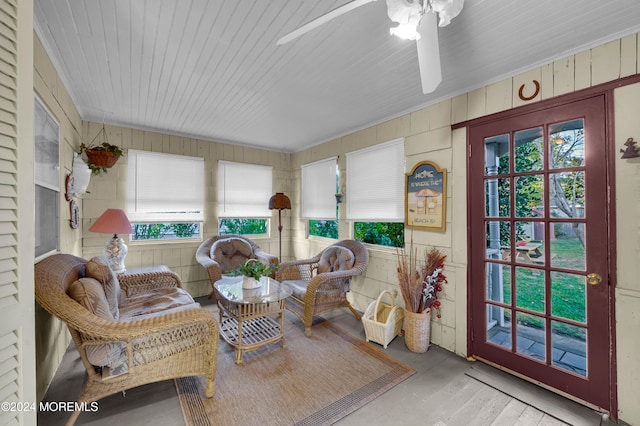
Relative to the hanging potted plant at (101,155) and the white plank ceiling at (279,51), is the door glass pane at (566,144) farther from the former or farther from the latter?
the hanging potted plant at (101,155)

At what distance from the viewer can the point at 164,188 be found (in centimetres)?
394

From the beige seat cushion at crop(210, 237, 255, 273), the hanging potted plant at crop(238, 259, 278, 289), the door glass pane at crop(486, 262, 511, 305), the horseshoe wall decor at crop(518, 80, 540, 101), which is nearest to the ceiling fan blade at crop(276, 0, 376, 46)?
the horseshoe wall decor at crop(518, 80, 540, 101)

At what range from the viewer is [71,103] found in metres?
2.79

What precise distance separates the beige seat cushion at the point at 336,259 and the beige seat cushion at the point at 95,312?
→ 7.57 ft

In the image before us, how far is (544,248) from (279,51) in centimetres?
260

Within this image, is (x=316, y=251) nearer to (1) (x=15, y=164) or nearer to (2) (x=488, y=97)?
(2) (x=488, y=97)

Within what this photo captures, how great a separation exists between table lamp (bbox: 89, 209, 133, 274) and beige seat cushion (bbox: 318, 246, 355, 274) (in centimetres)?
233

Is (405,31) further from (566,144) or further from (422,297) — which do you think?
(422,297)

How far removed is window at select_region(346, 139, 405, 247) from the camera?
319 centimetres

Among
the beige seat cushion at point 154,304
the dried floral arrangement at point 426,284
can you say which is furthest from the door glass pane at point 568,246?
the beige seat cushion at point 154,304

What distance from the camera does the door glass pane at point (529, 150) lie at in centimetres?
216

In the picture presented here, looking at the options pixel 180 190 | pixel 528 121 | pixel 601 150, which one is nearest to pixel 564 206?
pixel 601 150

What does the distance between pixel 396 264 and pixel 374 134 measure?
170cm

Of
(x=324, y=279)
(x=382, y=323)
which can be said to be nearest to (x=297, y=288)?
(x=324, y=279)
